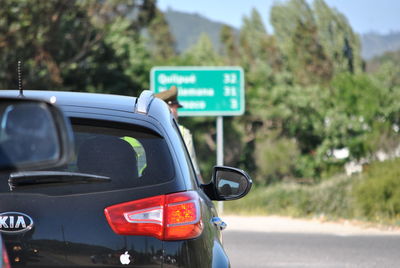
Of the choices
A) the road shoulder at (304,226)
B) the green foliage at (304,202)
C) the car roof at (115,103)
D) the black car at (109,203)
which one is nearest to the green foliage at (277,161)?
the green foliage at (304,202)

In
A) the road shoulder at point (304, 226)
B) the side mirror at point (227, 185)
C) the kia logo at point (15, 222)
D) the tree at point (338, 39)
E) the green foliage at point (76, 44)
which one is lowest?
the road shoulder at point (304, 226)

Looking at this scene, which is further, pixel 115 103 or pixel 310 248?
pixel 310 248

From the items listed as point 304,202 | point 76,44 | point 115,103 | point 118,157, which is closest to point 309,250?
point 304,202

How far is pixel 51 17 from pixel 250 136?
1676 cm

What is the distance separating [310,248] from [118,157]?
28.1ft

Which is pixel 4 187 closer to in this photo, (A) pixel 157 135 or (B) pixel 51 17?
(A) pixel 157 135

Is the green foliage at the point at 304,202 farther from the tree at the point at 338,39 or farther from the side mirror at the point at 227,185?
the tree at the point at 338,39

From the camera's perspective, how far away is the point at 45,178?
139 inches

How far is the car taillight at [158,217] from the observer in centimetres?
361

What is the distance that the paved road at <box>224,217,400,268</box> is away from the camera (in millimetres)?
10602

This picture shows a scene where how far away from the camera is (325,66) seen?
68750 mm

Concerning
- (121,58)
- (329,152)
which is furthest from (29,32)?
(329,152)

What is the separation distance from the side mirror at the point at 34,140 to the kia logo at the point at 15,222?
46.7 inches

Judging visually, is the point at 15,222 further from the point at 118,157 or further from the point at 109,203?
the point at 118,157
